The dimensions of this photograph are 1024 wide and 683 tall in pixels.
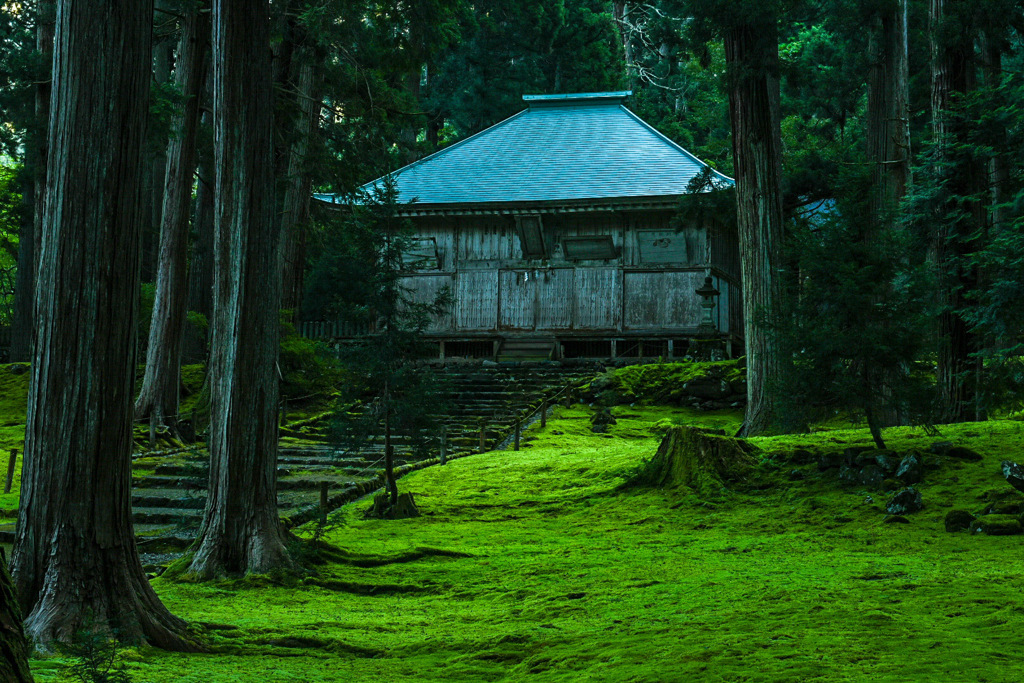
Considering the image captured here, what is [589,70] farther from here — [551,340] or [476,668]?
[476,668]

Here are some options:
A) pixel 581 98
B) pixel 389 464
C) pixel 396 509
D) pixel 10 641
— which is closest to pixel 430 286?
pixel 581 98

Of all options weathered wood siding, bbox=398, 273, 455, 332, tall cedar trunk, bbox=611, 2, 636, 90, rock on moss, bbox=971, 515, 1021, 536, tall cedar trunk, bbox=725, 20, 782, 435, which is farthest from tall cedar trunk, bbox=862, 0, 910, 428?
tall cedar trunk, bbox=611, 2, 636, 90

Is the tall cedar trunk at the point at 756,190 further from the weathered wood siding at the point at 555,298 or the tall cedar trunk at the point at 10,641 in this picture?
the tall cedar trunk at the point at 10,641

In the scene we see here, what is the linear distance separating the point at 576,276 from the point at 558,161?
4194 millimetres

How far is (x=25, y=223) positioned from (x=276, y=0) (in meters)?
8.77

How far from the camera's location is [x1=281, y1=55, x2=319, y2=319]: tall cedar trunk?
18.7 meters

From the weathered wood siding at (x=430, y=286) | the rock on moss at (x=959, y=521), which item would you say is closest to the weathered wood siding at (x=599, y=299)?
the weathered wood siding at (x=430, y=286)

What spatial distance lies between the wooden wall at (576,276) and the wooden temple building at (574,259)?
0.09 ft

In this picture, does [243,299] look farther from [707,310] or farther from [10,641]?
[707,310]

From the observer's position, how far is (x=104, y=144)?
17.2ft

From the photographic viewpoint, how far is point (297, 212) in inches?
816

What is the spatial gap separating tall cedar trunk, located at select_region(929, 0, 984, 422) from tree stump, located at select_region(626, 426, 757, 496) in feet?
8.57

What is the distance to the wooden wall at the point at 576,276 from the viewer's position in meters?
23.5

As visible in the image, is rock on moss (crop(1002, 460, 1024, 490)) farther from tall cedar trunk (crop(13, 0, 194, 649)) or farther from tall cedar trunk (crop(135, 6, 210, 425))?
tall cedar trunk (crop(135, 6, 210, 425))
